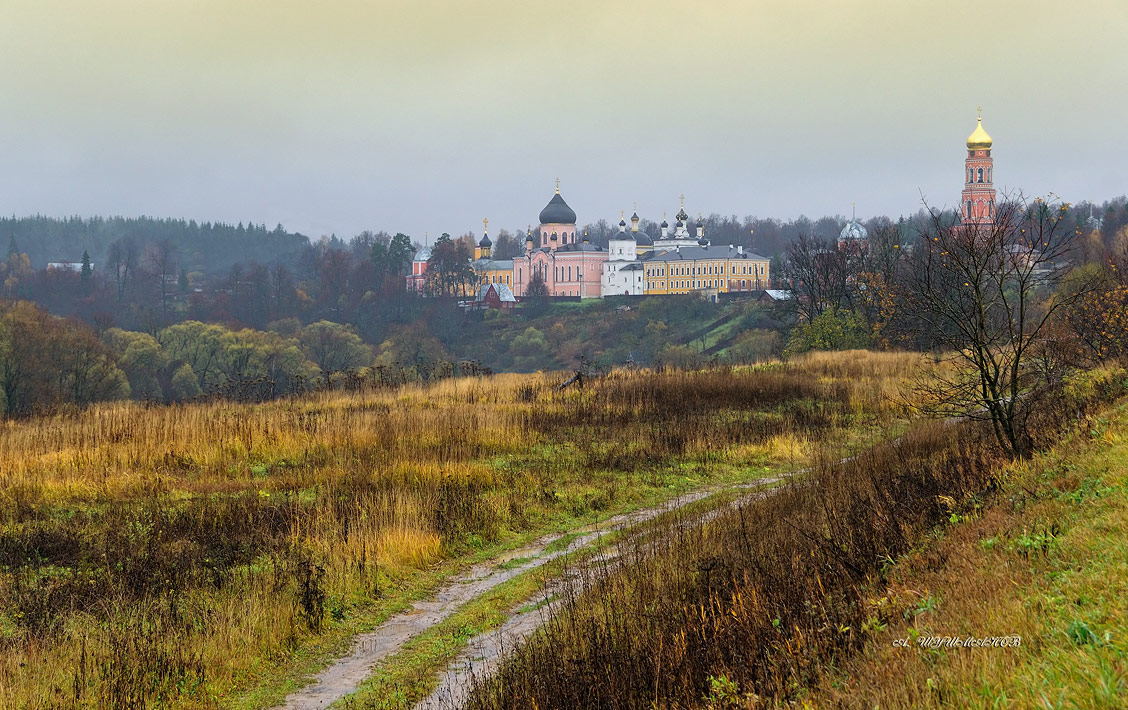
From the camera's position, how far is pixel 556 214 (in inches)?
5300

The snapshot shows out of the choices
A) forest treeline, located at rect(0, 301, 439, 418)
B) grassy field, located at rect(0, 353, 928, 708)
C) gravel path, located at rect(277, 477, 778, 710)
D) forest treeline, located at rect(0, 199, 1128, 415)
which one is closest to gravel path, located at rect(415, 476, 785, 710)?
gravel path, located at rect(277, 477, 778, 710)

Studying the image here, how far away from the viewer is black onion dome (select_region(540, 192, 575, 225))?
5295 inches

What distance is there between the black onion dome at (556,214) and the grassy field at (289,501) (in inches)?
4448

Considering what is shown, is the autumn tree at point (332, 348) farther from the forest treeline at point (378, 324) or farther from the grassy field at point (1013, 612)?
the grassy field at point (1013, 612)

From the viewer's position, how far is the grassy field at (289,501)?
703 cm

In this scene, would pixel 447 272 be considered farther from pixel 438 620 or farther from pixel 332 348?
pixel 438 620

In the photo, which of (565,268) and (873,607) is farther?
(565,268)

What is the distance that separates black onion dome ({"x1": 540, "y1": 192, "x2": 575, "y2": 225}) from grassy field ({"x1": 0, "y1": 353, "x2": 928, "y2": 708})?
112991 millimetres

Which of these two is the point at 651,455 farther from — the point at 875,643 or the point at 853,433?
the point at 875,643

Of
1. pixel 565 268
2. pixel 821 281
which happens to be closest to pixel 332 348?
pixel 821 281

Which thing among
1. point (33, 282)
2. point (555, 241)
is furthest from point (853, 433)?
point (33, 282)

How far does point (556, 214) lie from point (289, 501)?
409 feet

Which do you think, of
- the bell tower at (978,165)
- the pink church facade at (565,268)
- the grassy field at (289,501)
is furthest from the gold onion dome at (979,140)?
the grassy field at (289,501)

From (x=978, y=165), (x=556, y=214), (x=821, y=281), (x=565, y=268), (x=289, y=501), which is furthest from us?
(x=556, y=214)
